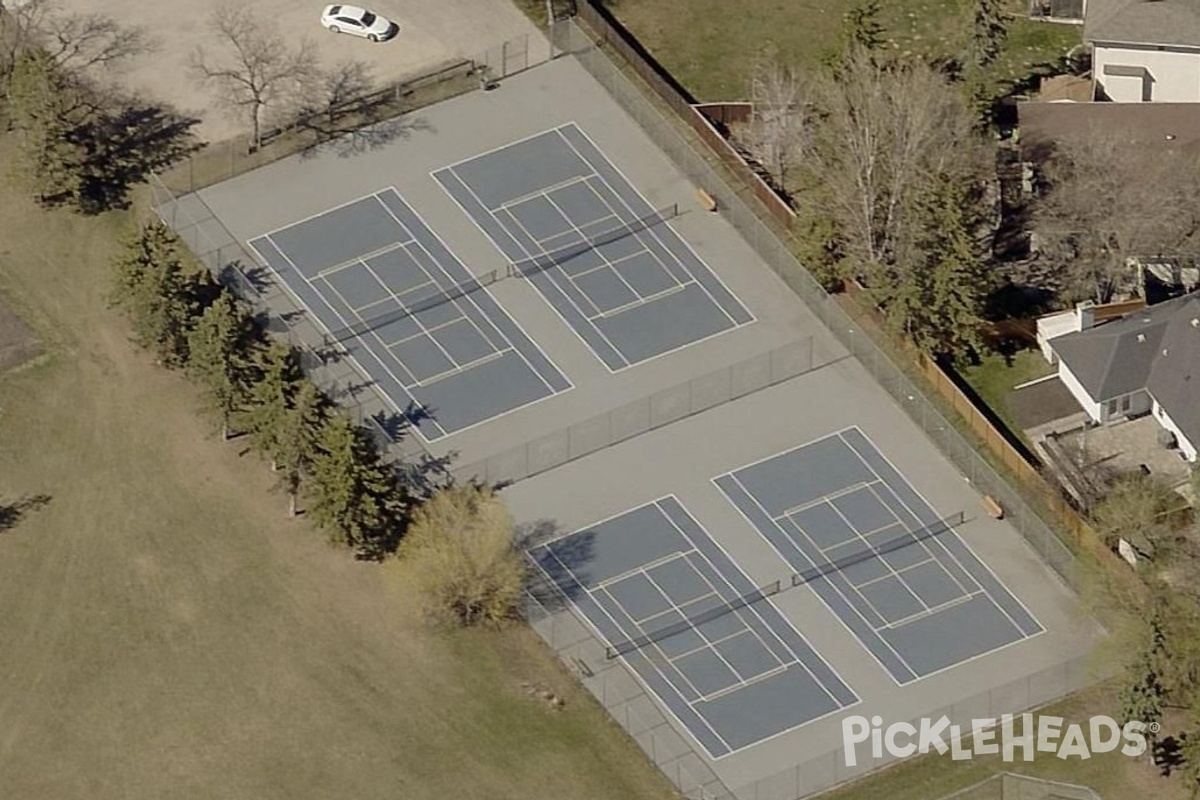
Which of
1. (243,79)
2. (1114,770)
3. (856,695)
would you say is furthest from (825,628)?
(243,79)

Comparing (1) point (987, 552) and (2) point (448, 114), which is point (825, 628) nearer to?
(1) point (987, 552)

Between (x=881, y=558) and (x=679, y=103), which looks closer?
(x=881, y=558)

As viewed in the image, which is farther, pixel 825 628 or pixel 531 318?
pixel 531 318

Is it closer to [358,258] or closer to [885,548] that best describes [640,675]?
[885,548]

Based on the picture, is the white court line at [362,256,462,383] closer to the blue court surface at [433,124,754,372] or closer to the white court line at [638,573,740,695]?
the blue court surface at [433,124,754,372]

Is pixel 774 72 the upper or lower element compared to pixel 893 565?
upper

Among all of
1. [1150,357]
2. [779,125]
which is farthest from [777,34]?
[1150,357]

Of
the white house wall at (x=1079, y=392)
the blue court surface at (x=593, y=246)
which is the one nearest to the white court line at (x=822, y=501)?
the blue court surface at (x=593, y=246)
